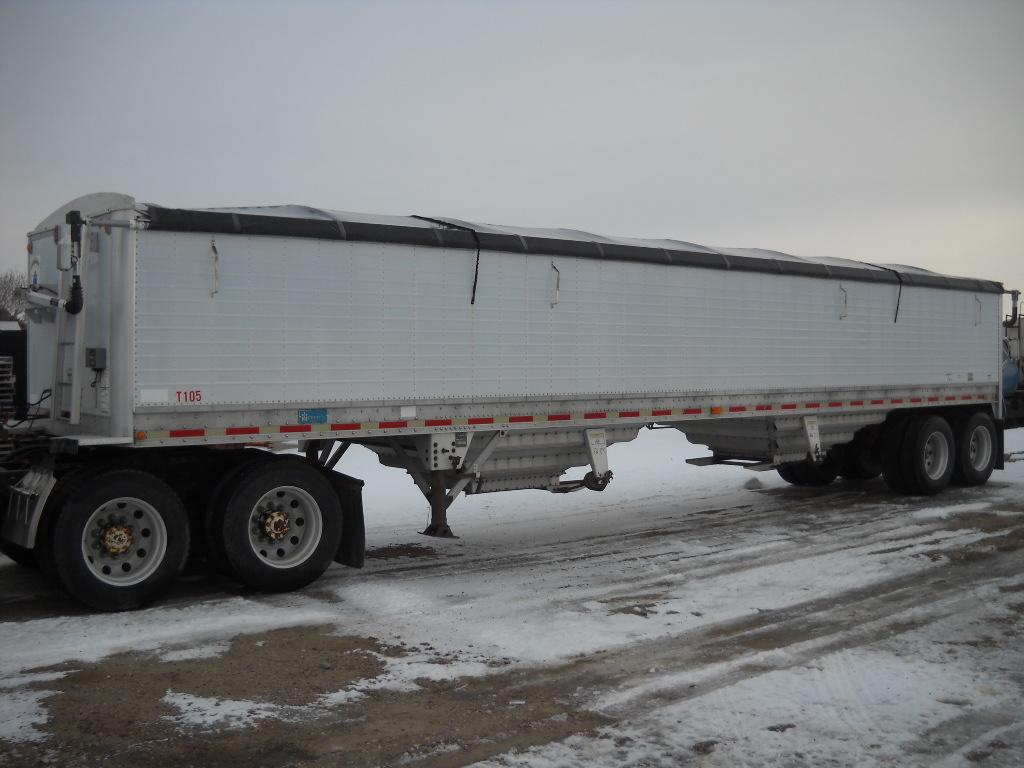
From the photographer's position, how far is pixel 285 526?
839 centimetres

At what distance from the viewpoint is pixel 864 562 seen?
382 inches

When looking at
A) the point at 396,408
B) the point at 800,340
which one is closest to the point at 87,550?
the point at 396,408

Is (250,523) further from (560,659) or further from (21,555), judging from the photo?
(560,659)

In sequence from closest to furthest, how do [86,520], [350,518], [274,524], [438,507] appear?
1. [86,520]
2. [274,524]
3. [350,518]
4. [438,507]

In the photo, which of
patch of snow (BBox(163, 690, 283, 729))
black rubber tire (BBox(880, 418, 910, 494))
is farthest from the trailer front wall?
patch of snow (BBox(163, 690, 283, 729))

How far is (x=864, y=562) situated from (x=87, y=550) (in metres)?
7.16

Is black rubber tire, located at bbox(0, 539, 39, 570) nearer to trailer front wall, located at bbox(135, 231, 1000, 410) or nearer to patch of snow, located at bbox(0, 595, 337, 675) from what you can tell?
patch of snow, located at bbox(0, 595, 337, 675)

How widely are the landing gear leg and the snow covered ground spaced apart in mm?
375

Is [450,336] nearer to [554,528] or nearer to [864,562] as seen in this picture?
[554,528]

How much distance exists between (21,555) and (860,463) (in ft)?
39.5

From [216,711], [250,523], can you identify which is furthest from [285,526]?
[216,711]

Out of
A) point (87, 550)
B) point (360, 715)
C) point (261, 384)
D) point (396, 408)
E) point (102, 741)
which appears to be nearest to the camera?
point (102, 741)

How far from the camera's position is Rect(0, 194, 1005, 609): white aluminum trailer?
777cm

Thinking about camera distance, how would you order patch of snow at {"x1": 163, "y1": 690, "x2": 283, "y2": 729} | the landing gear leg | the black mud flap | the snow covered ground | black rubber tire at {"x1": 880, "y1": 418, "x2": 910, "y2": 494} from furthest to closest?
black rubber tire at {"x1": 880, "y1": 418, "x2": 910, "y2": 494}
the landing gear leg
the black mud flap
patch of snow at {"x1": 163, "y1": 690, "x2": 283, "y2": 729}
the snow covered ground
